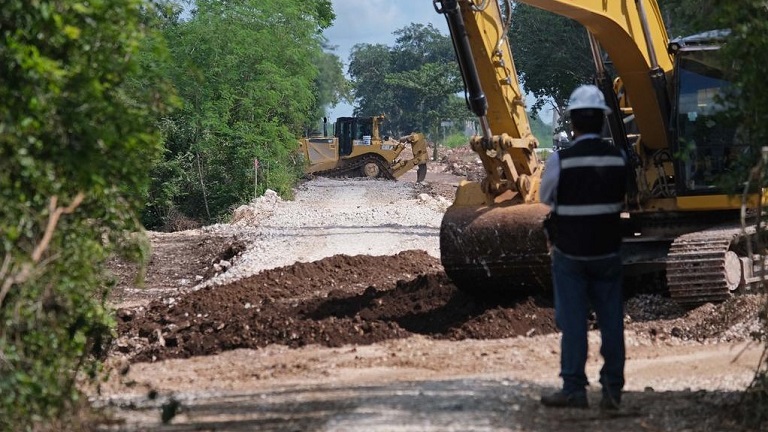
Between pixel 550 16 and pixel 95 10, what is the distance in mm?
40344

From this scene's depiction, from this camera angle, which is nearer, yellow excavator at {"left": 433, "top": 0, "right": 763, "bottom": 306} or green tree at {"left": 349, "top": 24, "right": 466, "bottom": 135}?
yellow excavator at {"left": 433, "top": 0, "right": 763, "bottom": 306}

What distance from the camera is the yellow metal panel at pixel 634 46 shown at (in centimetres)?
1445

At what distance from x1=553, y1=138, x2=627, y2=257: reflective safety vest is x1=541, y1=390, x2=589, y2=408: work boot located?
35.8 inches

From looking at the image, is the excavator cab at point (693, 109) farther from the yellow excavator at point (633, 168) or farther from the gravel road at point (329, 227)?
the gravel road at point (329, 227)

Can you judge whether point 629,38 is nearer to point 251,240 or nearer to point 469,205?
point 469,205

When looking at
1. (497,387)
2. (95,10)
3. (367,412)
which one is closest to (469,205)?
(497,387)

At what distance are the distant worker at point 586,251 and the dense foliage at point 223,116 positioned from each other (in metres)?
28.6

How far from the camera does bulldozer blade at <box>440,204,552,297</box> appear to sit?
13.9 meters

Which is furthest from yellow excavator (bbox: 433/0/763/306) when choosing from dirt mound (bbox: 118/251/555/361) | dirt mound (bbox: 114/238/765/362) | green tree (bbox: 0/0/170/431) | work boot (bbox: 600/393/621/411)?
green tree (bbox: 0/0/170/431)

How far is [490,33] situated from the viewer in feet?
47.9

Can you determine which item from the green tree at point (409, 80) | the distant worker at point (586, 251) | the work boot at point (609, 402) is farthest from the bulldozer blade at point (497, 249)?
the green tree at point (409, 80)

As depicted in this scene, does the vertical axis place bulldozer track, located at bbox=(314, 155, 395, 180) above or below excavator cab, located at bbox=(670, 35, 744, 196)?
below

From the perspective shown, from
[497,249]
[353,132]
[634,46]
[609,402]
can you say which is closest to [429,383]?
[609,402]

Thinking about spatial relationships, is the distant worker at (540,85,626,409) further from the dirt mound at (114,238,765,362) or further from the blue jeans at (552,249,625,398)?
the dirt mound at (114,238,765,362)
